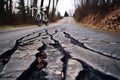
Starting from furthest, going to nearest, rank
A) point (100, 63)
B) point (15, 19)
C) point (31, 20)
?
1. point (31, 20)
2. point (15, 19)
3. point (100, 63)

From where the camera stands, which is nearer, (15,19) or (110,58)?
(110,58)

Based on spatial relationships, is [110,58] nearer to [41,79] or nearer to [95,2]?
[41,79]

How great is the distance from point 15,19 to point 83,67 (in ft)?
83.3

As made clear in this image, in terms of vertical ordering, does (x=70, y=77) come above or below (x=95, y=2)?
below

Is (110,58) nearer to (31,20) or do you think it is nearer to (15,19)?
(15,19)

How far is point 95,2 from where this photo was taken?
76.8 feet

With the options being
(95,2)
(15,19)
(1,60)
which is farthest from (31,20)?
(1,60)

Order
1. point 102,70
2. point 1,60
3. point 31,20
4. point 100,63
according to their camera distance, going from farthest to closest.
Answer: point 31,20 → point 1,60 → point 100,63 → point 102,70

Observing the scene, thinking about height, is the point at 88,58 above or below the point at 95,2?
below

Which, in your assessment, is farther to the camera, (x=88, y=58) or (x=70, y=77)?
(x=88, y=58)

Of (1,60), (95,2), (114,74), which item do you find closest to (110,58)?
(114,74)

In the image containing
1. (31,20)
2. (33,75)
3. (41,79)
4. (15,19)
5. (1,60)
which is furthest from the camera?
(31,20)

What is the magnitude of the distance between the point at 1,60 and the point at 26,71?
0.92 metres

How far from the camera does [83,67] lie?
Answer: 3.19m
